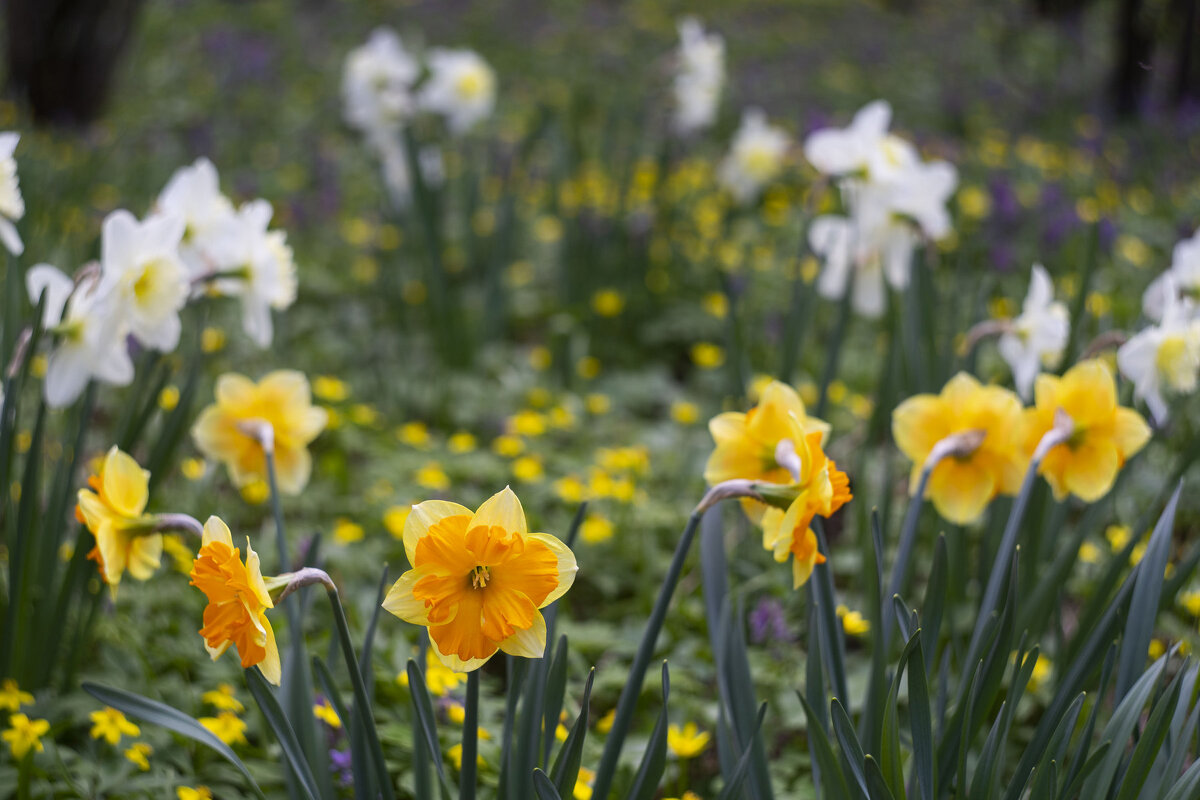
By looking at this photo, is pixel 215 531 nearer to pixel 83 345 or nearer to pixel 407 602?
pixel 407 602

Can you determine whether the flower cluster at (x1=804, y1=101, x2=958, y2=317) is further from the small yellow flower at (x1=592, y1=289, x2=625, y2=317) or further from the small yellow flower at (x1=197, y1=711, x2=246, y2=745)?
the small yellow flower at (x1=197, y1=711, x2=246, y2=745)

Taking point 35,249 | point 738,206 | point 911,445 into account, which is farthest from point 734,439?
point 738,206

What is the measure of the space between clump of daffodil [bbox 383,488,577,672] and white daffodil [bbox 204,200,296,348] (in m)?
0.81

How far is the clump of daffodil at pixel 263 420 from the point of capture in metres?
1.33

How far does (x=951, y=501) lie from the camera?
1.26 m

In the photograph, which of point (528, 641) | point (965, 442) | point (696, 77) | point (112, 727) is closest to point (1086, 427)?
point (965, 442)

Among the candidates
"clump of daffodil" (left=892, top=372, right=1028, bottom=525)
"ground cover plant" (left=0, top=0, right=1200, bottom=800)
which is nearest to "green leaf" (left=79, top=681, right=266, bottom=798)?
"ground cover plant" (left=0, top=0, right=1200, bottom=800)

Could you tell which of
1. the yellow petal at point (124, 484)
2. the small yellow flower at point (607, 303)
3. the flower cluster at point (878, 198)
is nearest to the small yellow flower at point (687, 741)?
the yellow petal at point (124, 484)

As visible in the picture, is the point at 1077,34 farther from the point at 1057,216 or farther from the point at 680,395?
the point at 680,395

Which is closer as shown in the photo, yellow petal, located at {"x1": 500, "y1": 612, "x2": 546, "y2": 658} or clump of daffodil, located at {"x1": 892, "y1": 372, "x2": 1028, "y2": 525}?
yellow petal, located at {"x1": 500, "y1": 612, "x2": 546, "y2": 658}

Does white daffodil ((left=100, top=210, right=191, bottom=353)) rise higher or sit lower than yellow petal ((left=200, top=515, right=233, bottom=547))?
higher

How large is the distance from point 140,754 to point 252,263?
0.73 meters

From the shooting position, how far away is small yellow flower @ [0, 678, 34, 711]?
1.20m

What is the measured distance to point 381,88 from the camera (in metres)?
3.27
